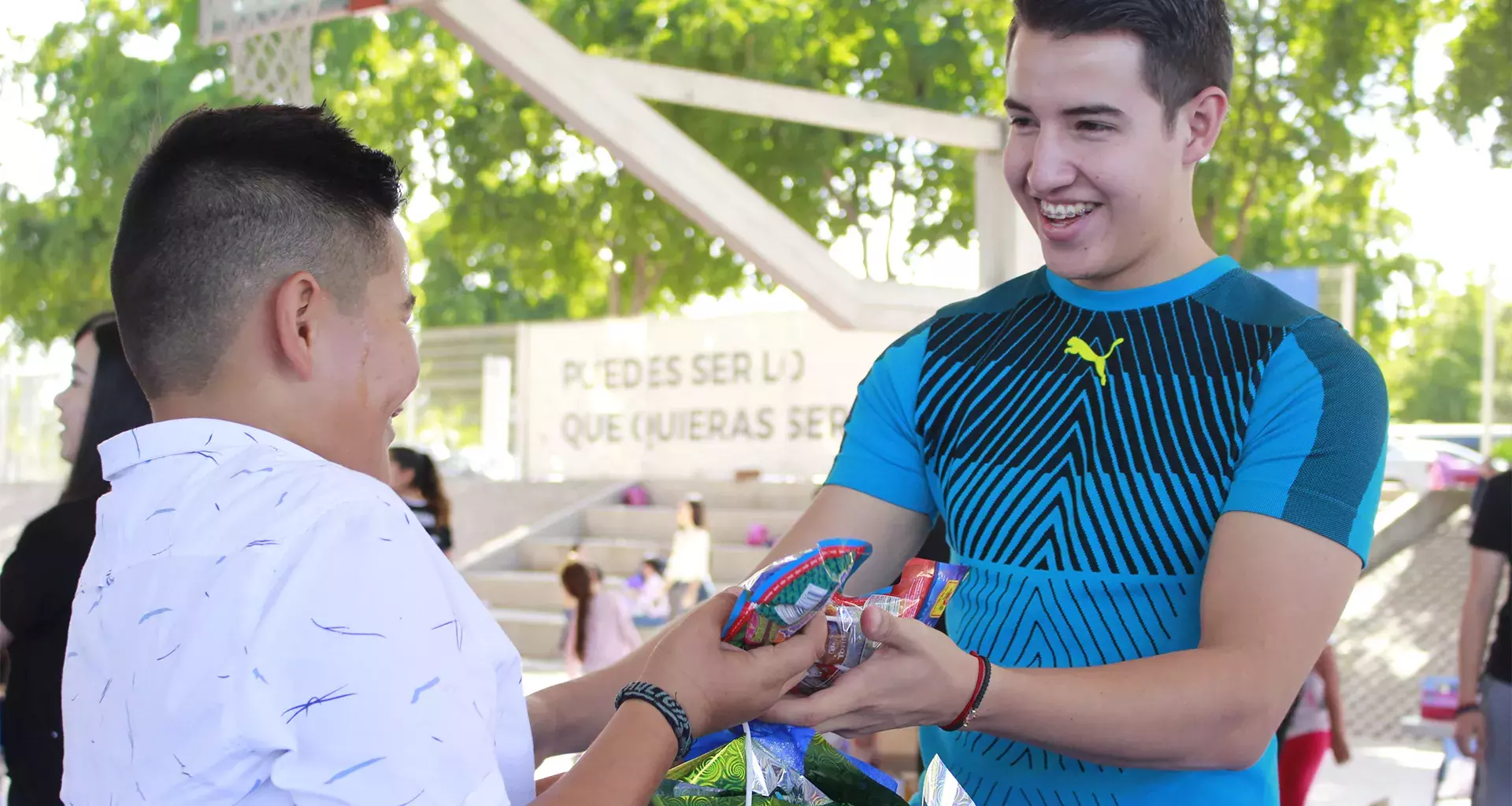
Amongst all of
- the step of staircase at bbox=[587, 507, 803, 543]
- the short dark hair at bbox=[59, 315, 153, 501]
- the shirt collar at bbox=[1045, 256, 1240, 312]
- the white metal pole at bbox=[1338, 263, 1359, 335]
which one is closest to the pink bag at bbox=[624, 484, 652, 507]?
the step of staircase at bbox=[587, 507, 803, 543]

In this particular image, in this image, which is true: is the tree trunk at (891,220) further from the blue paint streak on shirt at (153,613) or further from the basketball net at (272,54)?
the blue paint streak on shirt at (153,613)

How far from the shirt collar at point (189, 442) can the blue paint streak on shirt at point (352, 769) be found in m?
0.29

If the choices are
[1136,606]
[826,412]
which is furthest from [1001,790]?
[826,412]

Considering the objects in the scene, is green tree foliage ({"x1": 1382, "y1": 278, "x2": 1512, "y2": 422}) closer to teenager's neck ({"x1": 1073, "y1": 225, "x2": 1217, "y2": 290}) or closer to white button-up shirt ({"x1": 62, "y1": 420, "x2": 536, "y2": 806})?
teenager's neck ({"x1": 1073, "y1": 225, "x2": 1217, "y2": 290})

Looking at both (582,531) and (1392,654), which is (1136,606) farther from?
(582,531)

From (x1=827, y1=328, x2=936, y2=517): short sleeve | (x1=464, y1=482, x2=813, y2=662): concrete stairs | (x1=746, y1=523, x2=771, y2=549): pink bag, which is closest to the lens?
(x1=827, y1=328, x2=936, y2=517): short sleeve

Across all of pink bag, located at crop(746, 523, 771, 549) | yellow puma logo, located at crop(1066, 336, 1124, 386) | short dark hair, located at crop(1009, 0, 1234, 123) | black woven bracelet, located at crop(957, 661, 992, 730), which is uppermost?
short dark hair, located at crop(1009, 0, 1234, 123)

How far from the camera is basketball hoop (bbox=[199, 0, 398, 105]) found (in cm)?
480

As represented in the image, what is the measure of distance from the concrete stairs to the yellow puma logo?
36.2 feet

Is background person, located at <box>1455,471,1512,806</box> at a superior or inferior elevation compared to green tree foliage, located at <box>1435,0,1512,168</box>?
inferior

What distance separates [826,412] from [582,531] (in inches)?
123

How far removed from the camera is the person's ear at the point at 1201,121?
1803 millimetres

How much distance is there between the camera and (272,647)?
116 centimetres

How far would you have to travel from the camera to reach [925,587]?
155 centimetres
